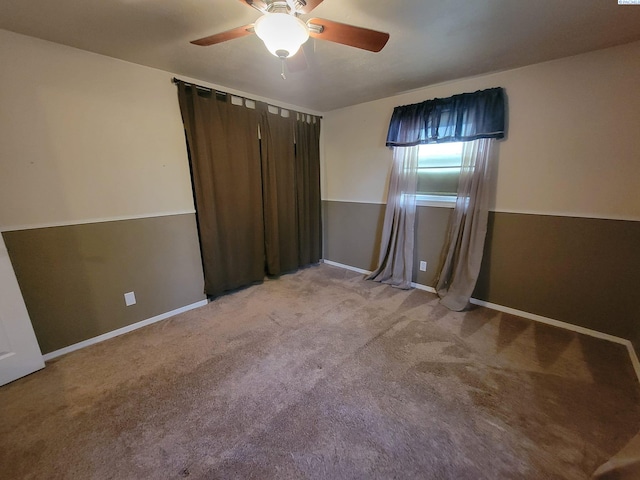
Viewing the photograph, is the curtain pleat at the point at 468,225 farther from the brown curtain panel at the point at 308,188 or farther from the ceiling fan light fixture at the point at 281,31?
the ceiling fan light fixture at the point at 281,31

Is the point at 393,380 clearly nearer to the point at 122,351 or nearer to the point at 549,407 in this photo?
the point at 549,407

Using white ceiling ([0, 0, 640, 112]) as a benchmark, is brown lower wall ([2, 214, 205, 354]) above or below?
below

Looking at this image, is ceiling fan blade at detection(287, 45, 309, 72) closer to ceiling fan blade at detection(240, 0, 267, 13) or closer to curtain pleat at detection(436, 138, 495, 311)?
ceiling fan blade at detection(240, 0, 267, 13)

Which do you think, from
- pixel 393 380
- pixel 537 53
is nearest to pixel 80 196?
pixel 393 380

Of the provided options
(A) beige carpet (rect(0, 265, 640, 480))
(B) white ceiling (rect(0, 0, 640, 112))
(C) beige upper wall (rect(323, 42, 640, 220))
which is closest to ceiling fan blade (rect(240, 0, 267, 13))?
(B) white ceiling (rect(0, 0, 640, 112))

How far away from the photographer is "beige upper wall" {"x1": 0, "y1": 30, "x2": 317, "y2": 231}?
1667mm

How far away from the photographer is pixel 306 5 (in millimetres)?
1093

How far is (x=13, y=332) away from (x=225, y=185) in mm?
1911

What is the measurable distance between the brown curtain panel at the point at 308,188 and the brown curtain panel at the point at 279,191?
0.10 metres

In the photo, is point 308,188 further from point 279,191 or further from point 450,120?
point 450,120

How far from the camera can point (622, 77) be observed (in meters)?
1.80

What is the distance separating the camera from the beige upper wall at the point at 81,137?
1667mm

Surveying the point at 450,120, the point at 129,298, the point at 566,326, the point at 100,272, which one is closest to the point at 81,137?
the point at 100,272

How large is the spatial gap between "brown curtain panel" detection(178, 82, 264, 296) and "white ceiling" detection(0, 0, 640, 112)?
34 cm
